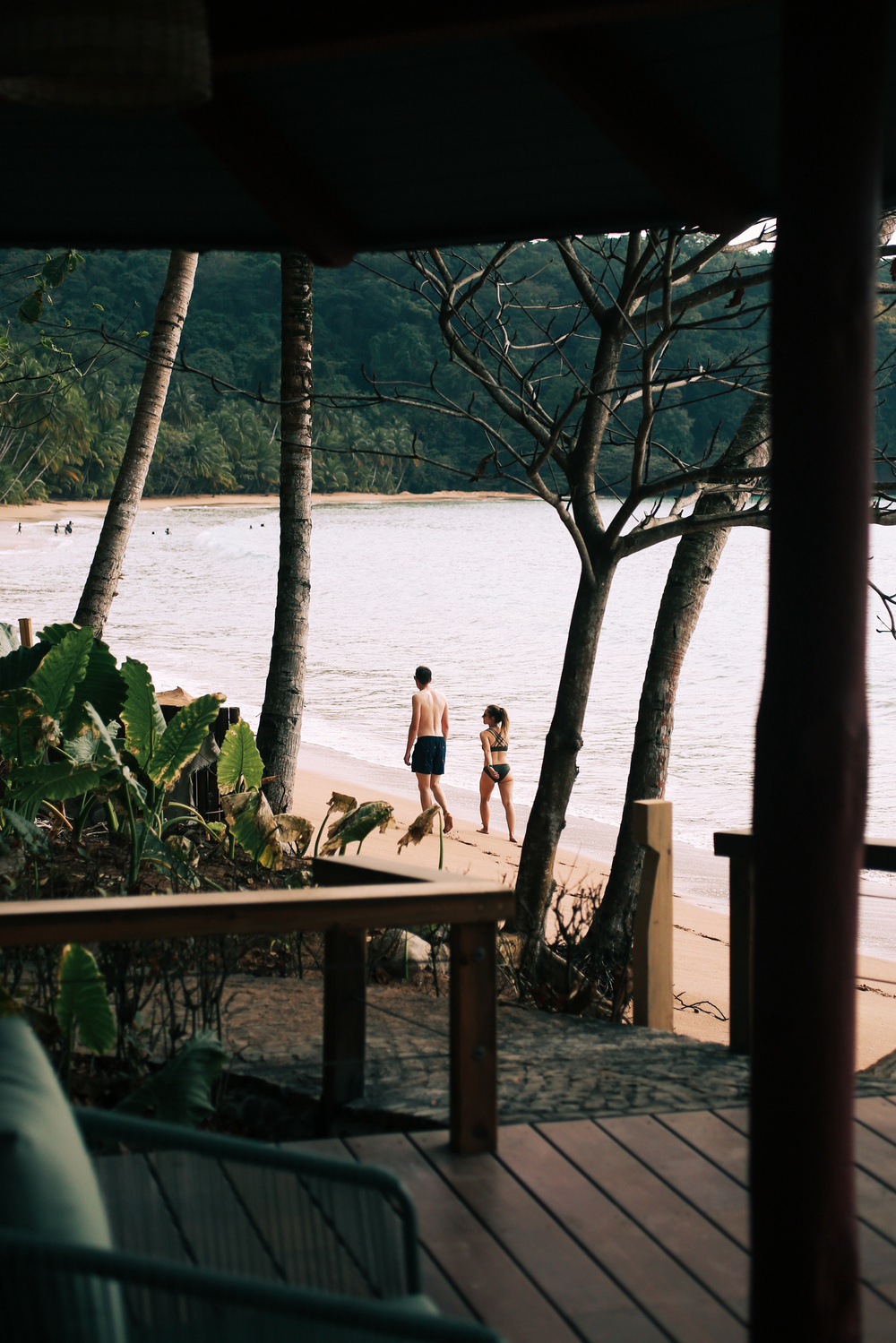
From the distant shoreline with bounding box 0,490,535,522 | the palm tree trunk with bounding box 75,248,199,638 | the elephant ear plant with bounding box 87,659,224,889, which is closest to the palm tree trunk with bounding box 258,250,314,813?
the palm tree trunk with bounding box 75,248,199,638

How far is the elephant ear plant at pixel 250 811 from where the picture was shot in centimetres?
631

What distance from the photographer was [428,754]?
48.5ft

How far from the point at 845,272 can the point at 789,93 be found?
0.29 metres

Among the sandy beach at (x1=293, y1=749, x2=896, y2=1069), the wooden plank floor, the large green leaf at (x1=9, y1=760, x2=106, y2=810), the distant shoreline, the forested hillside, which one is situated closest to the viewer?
the wooden plank floor

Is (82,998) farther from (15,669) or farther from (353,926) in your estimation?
(15,669)

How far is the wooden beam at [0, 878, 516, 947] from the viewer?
2.68 meters

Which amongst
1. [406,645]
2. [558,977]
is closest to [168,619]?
[406,645]

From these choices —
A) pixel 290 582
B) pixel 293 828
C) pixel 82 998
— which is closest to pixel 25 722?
pixel 293 828

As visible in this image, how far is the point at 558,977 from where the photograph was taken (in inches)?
288

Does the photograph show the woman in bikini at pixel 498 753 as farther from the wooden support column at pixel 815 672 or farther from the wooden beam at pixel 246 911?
the wooden support column at pixel 815 672

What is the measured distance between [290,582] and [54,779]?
3340mm

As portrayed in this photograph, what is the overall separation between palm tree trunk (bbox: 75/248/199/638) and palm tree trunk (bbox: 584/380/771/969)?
4.37 meters

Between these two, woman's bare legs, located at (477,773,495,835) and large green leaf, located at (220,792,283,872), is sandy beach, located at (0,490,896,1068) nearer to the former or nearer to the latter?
woman's bare legs, located at (477,773,495,835)

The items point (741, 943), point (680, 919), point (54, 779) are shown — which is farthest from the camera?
point (680, 919)
